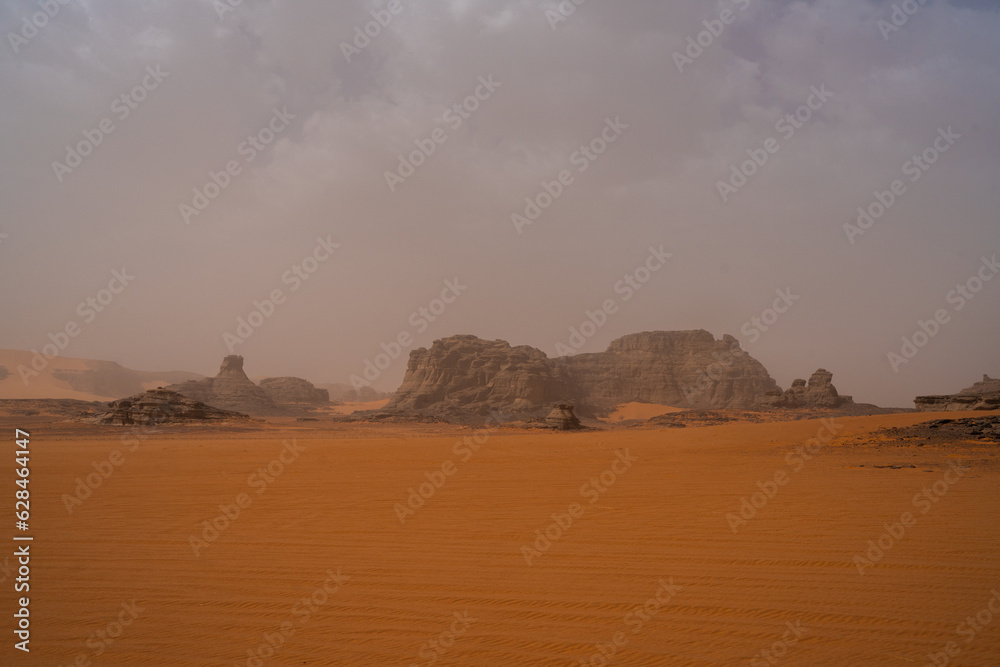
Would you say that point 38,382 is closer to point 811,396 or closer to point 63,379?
point 63,379

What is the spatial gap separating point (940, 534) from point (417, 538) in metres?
6.06

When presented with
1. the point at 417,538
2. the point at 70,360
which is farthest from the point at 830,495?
the point at 70,360

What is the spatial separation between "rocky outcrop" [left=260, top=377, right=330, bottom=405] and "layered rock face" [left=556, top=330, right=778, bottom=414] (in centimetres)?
3555

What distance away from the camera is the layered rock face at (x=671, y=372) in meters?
68.2

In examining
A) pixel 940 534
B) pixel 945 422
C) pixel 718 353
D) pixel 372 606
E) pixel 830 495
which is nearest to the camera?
pixel 372 606

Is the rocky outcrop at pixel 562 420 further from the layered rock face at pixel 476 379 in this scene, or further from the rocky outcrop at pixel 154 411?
the rocky outcrop at pixel 154 411

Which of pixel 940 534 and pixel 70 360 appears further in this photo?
pixel 70 360

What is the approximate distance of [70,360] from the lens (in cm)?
11575

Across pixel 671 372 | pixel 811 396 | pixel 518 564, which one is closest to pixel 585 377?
pixel 671 372

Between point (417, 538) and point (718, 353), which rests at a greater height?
point (718, 353)

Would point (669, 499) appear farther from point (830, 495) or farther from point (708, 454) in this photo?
point (708, 454)

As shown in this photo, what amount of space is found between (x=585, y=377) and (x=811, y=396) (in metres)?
29.0

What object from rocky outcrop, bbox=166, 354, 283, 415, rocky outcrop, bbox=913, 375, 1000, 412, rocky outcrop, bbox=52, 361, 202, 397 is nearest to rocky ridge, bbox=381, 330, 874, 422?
rocky outcrop, bbox=166, 354, 283, 415

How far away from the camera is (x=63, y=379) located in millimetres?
92688
